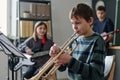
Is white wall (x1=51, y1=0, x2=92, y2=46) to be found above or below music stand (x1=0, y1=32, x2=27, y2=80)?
above

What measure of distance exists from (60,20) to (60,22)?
4 centimetres

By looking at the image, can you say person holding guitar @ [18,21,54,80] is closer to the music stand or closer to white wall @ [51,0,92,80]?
white wall @ [51,0,92,80]

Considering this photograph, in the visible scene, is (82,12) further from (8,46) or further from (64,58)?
(8,46)

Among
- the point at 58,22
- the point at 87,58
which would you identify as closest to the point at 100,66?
the point at 87,58

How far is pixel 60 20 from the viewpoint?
17.7 ft

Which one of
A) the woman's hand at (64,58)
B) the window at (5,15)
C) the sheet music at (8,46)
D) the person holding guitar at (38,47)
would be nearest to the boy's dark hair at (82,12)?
the woman's hand at (64,58)

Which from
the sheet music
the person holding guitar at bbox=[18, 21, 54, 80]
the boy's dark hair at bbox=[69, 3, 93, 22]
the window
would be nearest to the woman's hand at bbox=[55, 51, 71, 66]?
the boy's dark hair at bbox=[69, 3, 93, 22]

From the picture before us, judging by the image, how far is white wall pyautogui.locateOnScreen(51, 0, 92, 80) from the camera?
211 inches

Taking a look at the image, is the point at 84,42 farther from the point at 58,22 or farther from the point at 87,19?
the point at 58,22

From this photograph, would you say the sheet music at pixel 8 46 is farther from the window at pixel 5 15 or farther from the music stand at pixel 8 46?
the window at pixel 5 15

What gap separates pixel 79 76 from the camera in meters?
1.50

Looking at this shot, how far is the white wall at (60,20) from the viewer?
5361mm

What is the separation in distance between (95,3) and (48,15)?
3.70 feet

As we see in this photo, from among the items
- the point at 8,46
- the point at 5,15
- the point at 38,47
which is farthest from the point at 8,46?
the point at 5,15
